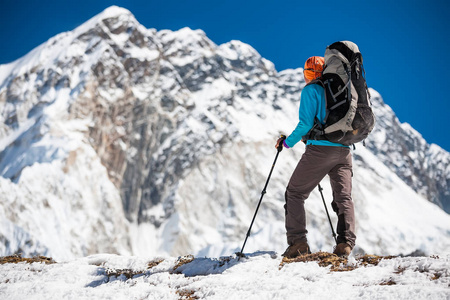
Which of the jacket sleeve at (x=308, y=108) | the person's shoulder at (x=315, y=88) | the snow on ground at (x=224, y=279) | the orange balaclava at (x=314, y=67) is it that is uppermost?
the orange balaclava at (x=314, y=67)

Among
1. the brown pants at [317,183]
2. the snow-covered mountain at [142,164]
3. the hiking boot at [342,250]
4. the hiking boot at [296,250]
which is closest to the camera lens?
the hiking boot at [342,250]

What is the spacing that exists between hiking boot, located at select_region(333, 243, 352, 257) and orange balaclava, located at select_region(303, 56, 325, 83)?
8.65 ft

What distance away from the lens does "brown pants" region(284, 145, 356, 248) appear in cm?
545

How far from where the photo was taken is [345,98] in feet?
16.7

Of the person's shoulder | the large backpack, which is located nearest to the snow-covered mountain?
the large backpack

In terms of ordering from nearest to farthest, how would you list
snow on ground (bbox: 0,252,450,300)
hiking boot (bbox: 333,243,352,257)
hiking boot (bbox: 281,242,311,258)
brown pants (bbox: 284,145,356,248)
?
1. snow on ground (bbox: 0,252,450,300)
2. hiking boot (bbox: 333,243,352,257)
3. brown pants (bbox: 284,145,356,248)
4. hiking boot (bbox: 281,242,311,258)

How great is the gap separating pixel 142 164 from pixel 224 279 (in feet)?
400

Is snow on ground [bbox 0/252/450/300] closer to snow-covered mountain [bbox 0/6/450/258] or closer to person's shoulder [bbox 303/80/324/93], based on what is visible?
person's shoulder [bbox 303/80/324/93]

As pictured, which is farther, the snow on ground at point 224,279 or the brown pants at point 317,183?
the brown pants at point 317,183

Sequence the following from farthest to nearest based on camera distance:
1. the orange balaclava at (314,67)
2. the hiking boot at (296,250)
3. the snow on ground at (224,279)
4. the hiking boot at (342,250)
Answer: the orange balaclava at (314,67) < the hiking boot at (296,250) < the hiking boot at (342,250) < the snow on ground at (224,279)

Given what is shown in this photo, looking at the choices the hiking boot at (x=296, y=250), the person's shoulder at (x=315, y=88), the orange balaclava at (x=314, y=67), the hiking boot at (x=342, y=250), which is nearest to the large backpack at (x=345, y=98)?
the person's shoulder at (x=315, y=88)

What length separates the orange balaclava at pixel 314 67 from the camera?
591 centimetres

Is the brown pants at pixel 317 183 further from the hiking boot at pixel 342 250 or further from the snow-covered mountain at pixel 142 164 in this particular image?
the snow-covered mountain at pixel 142 164

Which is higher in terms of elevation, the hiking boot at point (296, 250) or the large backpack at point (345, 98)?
the large backpack at point (345, 98)
